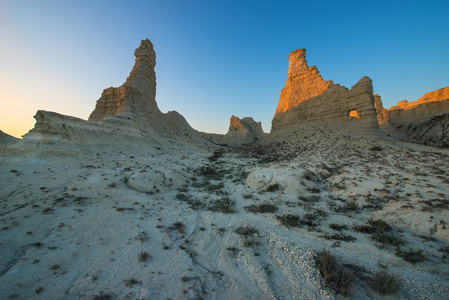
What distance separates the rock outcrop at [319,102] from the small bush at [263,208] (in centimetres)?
2004

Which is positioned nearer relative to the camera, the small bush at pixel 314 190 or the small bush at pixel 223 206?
the small bush at pixel 223 206

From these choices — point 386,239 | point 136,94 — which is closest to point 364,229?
point 386,239

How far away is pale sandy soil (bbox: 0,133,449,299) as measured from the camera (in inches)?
133


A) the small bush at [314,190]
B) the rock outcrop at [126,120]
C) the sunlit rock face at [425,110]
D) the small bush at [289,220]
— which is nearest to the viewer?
the small bush at [289,220]

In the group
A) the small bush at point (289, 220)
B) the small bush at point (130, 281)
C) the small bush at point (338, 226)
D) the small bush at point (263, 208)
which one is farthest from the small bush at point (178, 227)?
the small bush at point (338, 226)

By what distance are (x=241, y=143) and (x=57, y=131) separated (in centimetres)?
3446

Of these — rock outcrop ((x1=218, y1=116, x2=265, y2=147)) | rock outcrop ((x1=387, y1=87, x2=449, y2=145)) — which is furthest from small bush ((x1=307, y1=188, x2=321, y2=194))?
rock outcrop ((x1=218, y1=116, x2=265, y2=147))

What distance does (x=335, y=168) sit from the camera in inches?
504

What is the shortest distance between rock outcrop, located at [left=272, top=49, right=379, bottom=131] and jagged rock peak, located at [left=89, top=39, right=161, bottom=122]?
2277 cm

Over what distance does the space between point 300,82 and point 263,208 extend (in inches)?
1116

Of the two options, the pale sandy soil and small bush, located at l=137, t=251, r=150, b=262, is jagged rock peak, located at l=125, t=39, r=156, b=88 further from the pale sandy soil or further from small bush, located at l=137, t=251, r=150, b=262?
small bush, located at l=137, t=251, r=150, b=262

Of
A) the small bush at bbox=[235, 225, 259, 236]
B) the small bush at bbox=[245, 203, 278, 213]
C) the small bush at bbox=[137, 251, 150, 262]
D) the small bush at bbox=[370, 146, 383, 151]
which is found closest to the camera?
the small bush at bbox=[137, 251, 150, 262]

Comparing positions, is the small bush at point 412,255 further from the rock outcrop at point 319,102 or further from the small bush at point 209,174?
the rock outcrop at point 319,102

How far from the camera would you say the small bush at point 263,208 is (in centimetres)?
704
